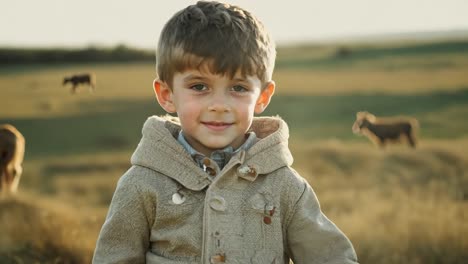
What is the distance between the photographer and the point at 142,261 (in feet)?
9.67

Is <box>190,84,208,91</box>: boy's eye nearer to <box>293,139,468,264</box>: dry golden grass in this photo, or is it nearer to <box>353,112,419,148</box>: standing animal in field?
<box>293,139,468,264</box>: dry golden grass

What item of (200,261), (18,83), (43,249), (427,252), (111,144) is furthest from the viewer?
(111,144)

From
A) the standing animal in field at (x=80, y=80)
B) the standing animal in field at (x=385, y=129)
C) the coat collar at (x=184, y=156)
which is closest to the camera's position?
the coat collar at (x=184, y=156)

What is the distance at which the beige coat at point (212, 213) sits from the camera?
2863mm

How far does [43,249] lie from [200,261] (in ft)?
7.89

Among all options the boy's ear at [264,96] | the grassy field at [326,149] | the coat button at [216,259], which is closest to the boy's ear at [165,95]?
the boy's ear at [264,96]

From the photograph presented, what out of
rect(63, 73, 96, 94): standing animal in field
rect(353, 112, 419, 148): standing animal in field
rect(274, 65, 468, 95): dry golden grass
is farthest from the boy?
rect(274, 65, 468, 95): dry golden grass

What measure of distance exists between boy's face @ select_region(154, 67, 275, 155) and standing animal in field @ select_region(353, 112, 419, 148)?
10.6 m

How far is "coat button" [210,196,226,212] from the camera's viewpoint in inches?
113

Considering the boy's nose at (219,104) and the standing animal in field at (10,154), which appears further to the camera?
the standing animal in field at (10,154)

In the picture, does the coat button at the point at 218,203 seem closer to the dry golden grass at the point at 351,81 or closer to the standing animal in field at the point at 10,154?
the standing animal in field at the point at 10,154

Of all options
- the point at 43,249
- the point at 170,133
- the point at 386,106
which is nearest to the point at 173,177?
the point at 170,133

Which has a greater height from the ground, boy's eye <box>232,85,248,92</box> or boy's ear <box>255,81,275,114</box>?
boy's eye <box>232,85,248,92</box>

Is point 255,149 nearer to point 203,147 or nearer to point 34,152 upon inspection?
point 203,147
